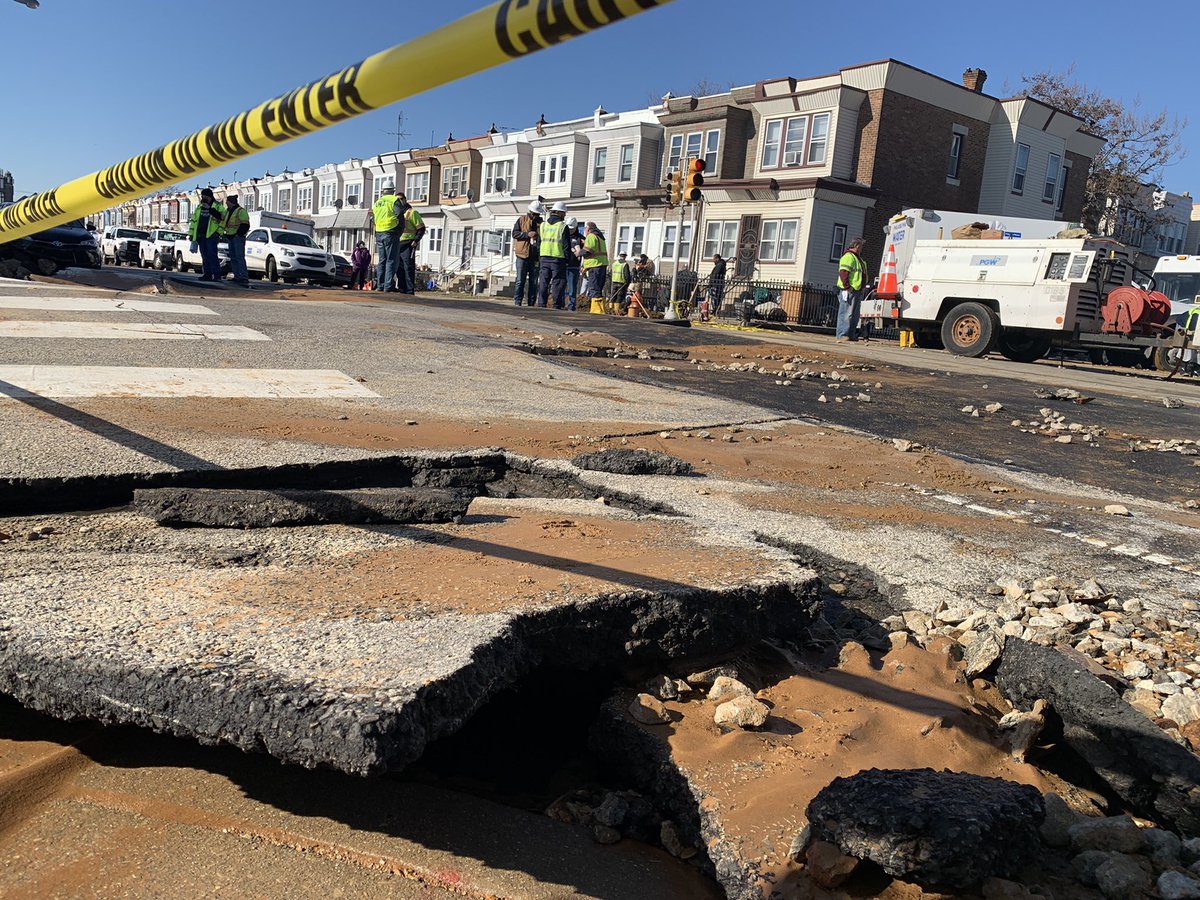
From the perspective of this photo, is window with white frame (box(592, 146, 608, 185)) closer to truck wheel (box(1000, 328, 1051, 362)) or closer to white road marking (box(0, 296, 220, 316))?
truck wheel (box(1000, 328, 1051, 362))

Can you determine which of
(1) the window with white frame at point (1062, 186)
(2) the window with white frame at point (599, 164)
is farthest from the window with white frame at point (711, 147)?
(1) the window with white frame at point (1062, 186)

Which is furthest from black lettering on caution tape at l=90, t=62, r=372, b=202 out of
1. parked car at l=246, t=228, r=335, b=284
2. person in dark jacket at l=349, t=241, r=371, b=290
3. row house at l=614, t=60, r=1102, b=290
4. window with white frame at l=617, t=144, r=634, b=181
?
window with white frame at l=617, t=144, r=634, b=181

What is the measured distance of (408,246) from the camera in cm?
1952

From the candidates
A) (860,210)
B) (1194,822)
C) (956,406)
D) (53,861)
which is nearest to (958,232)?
(956,406)

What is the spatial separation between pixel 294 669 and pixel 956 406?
27.1 ft

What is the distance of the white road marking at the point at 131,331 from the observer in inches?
288

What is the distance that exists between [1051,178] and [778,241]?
44.2ft

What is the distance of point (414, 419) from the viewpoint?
17.9 ft

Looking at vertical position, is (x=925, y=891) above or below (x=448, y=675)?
below

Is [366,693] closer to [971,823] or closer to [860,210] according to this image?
[971,823]

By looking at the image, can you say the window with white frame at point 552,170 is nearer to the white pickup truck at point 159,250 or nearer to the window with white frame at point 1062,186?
the white pickup truck at point 159,250

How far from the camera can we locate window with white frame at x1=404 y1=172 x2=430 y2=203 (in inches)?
2254

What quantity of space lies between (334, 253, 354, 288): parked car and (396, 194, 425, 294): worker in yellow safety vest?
7.95m

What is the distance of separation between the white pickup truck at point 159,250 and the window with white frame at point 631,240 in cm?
1858
